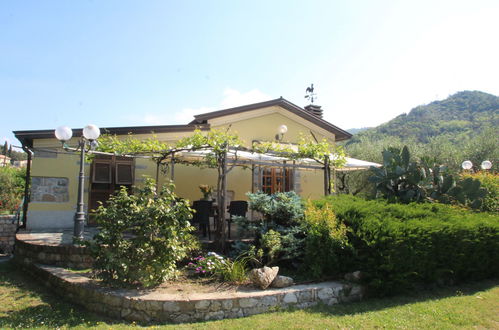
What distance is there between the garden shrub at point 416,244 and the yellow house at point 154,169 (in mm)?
2089

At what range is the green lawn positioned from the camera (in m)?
4.61

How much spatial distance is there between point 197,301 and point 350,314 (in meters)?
2.30

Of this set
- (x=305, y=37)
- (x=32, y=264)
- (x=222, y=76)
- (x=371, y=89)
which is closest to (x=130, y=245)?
(x=32, y=264)

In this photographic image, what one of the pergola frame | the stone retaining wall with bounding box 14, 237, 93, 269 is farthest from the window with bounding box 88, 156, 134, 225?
the stone retaining wall with bounding box 14, 237, 93, 269

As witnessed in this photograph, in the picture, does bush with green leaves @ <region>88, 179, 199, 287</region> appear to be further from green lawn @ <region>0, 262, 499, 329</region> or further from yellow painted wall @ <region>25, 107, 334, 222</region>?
yellow painted wall @ <region>25, 107, 334, 222</region>

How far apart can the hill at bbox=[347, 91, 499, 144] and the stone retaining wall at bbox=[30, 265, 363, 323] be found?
37176 mm

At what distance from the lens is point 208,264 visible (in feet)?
20.4

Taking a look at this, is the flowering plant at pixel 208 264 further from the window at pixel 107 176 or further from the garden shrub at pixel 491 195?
the garden shrub at pixel 491 195

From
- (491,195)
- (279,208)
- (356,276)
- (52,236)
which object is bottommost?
(356,276)

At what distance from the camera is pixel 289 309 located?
5.18 meters

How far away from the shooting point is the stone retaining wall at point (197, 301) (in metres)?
4.83

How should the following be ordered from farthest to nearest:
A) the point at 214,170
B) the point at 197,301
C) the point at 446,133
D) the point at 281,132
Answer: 1. the point at 446,133
2. the point at 281,132
3. the point at 214,170
4. the point at 197,301

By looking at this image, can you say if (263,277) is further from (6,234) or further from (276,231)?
(6,234)

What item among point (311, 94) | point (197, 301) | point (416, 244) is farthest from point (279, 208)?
point (311, 94)
